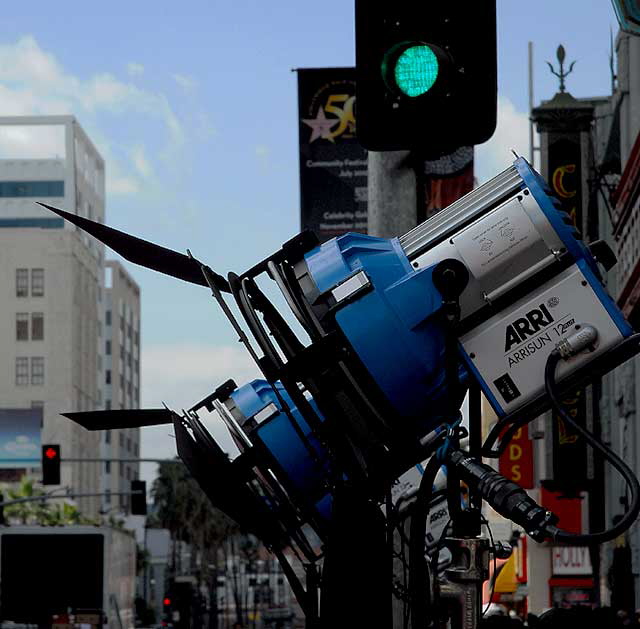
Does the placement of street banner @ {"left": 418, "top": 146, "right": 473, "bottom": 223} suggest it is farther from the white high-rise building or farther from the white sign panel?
the white high-rise building

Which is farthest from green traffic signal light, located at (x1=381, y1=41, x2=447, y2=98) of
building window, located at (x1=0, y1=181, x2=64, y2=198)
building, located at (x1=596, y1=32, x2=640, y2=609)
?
building window, located at (x1=0, y1=181, x2=64, y2=198)

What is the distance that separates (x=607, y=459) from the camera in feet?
13.2

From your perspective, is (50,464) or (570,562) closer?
(50,464)

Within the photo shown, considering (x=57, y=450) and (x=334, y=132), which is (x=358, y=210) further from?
(x=57, y=450)

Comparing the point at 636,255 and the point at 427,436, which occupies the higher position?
the point at 636,255

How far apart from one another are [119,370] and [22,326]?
27.0 m

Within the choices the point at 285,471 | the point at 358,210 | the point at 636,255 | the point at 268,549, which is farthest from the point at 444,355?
the point at 636,255

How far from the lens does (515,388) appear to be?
4422mm

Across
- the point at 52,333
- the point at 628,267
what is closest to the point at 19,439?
the point at 52,333

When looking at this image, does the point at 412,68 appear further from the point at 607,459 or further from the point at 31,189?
the point at 31,189

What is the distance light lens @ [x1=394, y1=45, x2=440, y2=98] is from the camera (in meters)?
5.32

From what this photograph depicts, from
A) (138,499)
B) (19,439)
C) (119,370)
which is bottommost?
(138,499)

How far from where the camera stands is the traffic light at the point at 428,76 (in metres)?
5.31

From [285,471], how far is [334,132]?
45.6 feet
